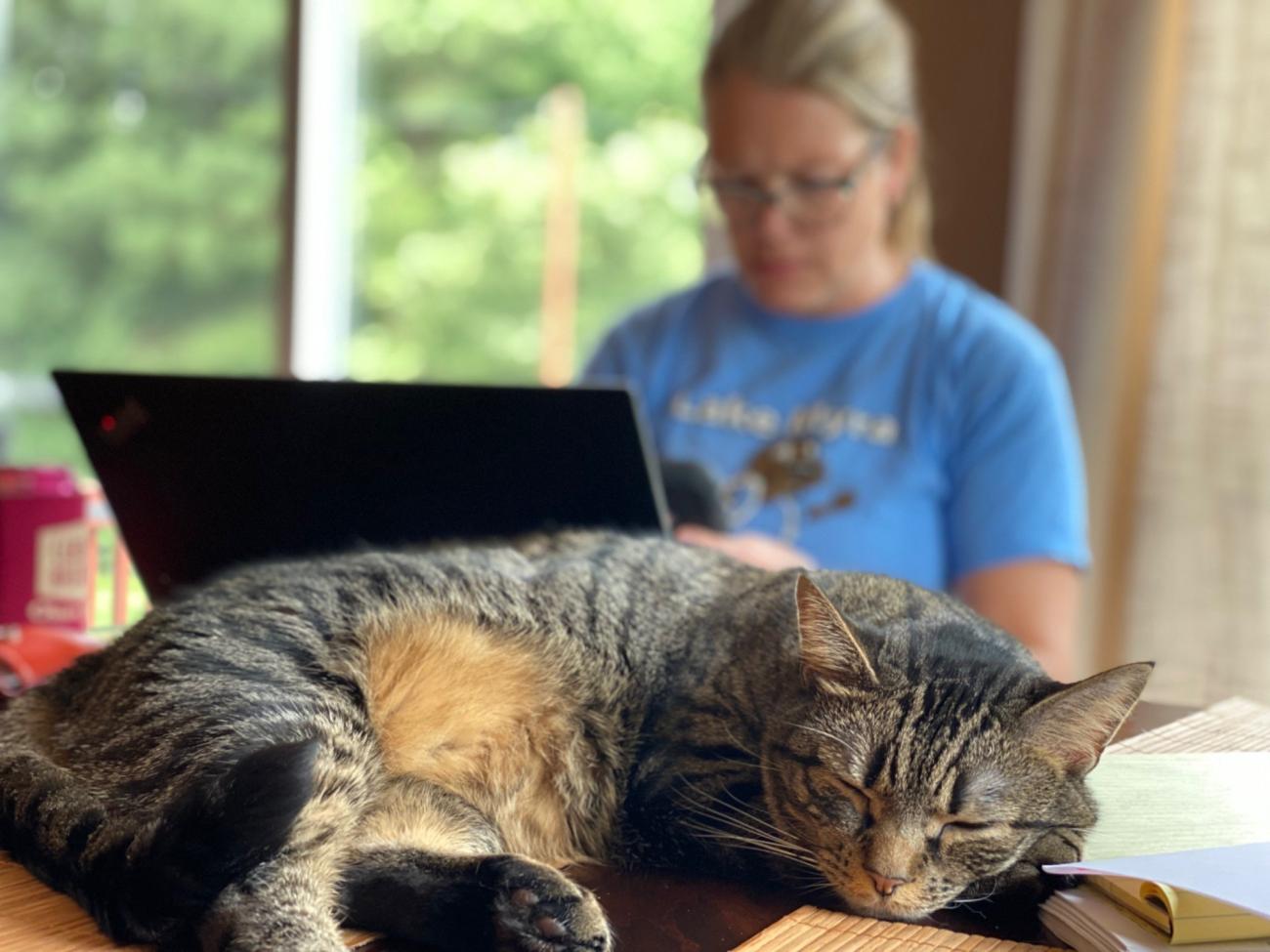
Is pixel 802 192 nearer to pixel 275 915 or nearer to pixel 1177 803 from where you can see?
pixel 1177 803

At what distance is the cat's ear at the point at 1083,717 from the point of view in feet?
2.86

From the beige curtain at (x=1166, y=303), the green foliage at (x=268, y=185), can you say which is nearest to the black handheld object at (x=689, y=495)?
the beige curtain at (x=1166, y=303)

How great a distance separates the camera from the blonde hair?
72.9 inches

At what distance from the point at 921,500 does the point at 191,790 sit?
135cm

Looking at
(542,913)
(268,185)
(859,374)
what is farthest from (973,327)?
(268,185)

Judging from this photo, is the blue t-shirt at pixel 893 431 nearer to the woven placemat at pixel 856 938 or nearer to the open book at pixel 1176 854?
the open book at pixel 1176 854

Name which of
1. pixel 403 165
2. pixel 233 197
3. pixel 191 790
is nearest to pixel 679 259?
pixel 403 165

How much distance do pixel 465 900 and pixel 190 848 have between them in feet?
0.57

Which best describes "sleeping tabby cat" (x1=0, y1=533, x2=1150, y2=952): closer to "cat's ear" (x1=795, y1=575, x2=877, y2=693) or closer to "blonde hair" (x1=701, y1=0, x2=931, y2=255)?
"cat's ear" (x1=795, y1=575, x2=877, y2=693)

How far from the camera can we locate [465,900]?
0.82m

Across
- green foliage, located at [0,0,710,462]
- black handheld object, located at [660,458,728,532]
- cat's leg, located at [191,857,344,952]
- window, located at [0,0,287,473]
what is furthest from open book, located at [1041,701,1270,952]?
window, located at [0,0,287,473]

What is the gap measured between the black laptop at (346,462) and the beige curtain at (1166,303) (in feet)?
4.09

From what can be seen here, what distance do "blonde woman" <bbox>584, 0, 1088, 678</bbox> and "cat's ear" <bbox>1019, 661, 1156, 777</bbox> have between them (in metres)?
0.82

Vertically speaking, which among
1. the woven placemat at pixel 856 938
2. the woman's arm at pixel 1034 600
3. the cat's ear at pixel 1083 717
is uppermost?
the cat's ear at pixel 1083 717
